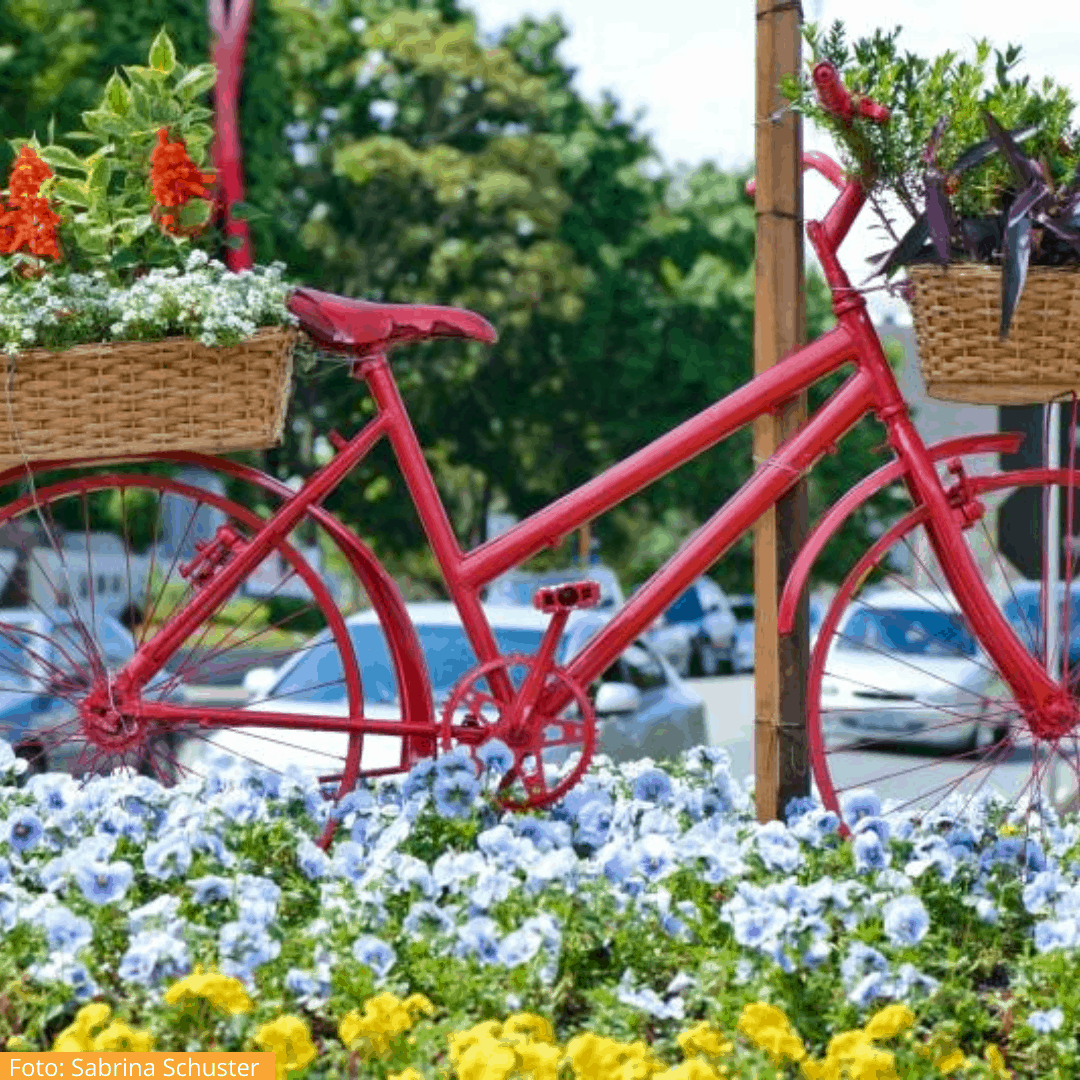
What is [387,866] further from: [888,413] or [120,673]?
[888,413]

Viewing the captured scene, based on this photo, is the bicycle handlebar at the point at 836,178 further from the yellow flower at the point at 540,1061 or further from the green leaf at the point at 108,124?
the yellow flower at the point at 540,1061

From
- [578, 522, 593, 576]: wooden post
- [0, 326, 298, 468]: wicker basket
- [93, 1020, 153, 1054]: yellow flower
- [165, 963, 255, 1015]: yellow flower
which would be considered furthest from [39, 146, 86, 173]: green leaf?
[578, 522, 593, 576]: wooden post

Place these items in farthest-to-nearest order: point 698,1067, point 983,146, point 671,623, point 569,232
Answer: point 671,623, point 569,232, point 983,146, point 698,1067

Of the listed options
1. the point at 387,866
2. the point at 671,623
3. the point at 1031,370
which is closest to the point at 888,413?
the point at 1031,370

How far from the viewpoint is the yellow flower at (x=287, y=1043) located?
373cm

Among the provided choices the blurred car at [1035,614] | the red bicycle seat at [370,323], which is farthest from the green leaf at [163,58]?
the blurred car at [1035,614]

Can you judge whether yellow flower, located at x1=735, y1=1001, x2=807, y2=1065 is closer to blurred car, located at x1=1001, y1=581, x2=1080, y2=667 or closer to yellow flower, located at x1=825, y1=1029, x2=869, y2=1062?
yellow flower, located at x1=825, y1=1029, x2=869, y2=1062

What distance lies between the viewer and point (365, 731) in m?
5.41

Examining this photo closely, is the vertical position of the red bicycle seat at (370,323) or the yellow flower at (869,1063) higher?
the red bicycle seat at (370,323)

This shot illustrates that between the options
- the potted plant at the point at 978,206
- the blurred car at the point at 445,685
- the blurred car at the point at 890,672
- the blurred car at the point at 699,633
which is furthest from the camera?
the blurred car at the point at 699,633

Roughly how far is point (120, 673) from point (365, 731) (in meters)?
0.56

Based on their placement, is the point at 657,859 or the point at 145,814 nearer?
the point at 657,859

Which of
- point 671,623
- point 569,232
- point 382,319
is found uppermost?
point 569,232

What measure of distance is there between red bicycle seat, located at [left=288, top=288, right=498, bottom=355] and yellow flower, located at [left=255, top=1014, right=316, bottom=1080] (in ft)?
6.53
